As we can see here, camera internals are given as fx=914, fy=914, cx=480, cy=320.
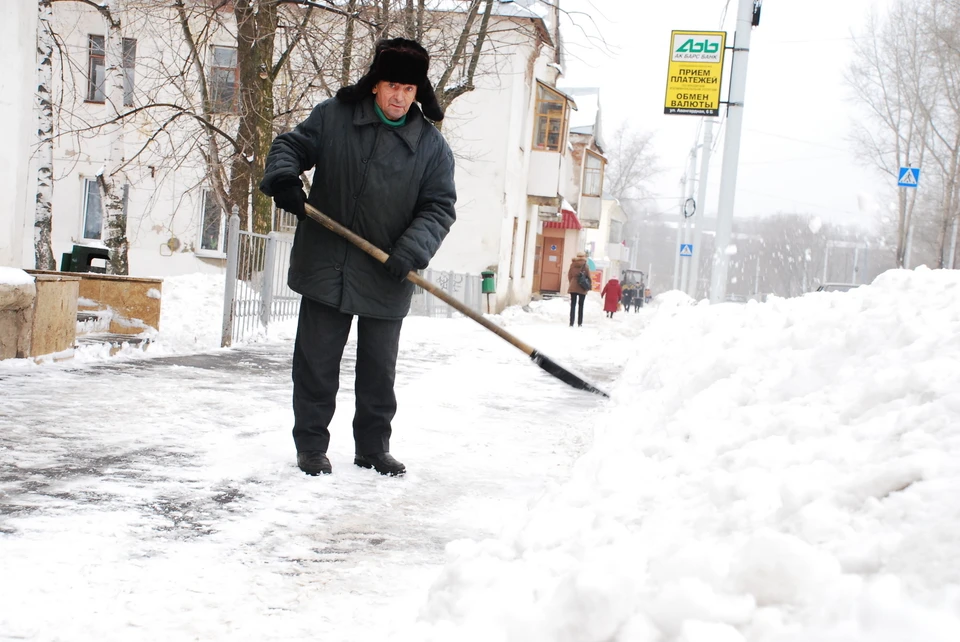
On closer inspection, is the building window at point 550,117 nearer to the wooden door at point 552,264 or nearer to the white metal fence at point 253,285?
the wooden door at point 552,264

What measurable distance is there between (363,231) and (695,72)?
9.00 m

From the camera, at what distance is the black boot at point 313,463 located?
3.81 meters

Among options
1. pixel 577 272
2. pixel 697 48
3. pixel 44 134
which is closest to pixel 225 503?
pixel 44 134

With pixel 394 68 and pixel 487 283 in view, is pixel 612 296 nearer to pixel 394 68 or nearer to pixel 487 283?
pixel 487 283

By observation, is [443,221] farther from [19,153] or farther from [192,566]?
[19,153]

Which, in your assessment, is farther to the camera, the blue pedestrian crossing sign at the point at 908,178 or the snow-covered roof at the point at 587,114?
the snow-covered roof at the point at 587,114

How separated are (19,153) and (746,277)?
4953 inches

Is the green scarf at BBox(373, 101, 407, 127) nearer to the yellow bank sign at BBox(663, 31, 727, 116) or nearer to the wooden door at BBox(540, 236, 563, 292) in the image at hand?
the yellow bank sign at BBox(663, 31, 727, 116)

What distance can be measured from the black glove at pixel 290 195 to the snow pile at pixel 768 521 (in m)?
1.64

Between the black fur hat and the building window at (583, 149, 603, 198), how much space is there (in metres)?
35.7

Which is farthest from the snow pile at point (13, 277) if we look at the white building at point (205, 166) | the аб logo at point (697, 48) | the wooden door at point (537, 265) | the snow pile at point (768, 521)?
the wooden door at point (537, 265)

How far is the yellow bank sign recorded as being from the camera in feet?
38.4

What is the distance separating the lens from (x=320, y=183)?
3955 mm

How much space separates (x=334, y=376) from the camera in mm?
3957
